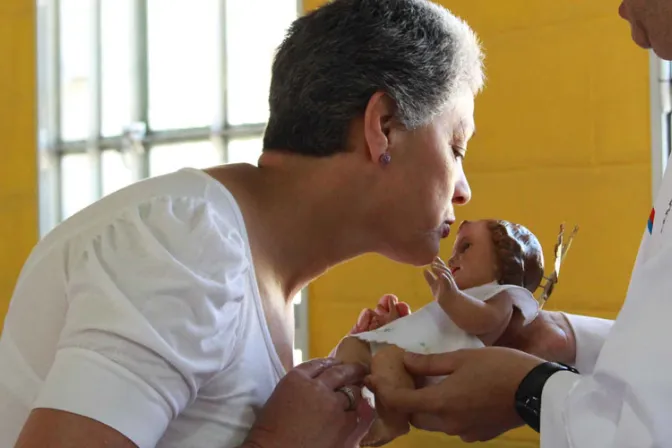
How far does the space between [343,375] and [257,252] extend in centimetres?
23

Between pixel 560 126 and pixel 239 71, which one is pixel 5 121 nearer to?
pixel 239 71

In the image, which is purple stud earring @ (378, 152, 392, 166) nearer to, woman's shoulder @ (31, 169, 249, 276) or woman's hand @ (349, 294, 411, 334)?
woman's shoulder @ (31, 169, 249, 276)

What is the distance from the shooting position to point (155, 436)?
1.03 metres

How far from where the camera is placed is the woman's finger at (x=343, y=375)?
4.26 ft

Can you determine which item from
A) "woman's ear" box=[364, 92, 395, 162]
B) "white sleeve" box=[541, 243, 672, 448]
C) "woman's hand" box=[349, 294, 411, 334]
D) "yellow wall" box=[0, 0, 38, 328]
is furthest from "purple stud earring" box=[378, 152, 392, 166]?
"yellow wall" box=[0, 0, 38, 328]

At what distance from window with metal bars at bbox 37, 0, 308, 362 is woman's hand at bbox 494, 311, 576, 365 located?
A: 1593 mm

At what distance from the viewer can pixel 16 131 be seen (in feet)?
11.6

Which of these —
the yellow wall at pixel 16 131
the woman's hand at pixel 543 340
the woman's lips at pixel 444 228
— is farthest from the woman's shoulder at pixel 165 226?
the yellow wall at pixel 16 131

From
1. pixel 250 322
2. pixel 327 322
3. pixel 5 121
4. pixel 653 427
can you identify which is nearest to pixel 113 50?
pixel 5 121

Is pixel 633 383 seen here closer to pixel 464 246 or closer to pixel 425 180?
pixel 425 180

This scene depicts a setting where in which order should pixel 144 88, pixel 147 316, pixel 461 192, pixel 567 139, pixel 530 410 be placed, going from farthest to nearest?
pixel 144 88 < pixel 567 139 < pixel 461 192 < pixel 530 410 < pixel 147 316

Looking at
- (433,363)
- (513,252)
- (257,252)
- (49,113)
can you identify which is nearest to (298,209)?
(257,252)

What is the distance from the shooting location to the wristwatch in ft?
3.77

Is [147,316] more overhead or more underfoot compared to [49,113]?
more underfoot
